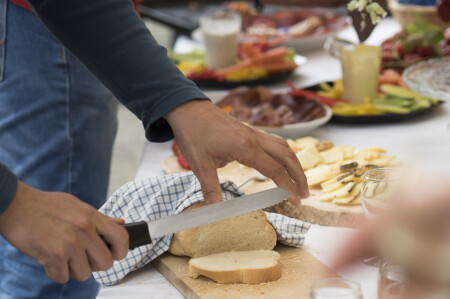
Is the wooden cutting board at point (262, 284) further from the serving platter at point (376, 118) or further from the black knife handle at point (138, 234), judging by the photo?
the serving platter at point (376, 118)

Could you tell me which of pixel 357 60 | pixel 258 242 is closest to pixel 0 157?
pixel 258 242

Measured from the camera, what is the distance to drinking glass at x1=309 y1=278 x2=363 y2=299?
0.60 m

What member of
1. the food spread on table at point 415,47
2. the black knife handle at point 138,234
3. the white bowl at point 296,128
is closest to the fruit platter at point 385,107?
the white bowl at point 296,128

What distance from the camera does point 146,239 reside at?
866 millimetres

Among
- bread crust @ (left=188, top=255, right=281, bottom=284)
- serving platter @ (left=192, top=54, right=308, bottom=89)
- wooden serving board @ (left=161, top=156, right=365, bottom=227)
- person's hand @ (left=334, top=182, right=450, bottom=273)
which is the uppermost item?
person's hand @ (left=334, top=182, right=450, bottom=273)

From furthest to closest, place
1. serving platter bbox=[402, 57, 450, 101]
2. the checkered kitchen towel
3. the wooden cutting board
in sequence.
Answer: serving platter bbox=[402, 57, 450, 101]
the checkered kitchen towel
the wooden cutting board

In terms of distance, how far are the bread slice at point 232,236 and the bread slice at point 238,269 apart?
0.04 meters

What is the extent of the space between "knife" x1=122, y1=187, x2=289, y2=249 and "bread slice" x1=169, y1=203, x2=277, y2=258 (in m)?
0.09

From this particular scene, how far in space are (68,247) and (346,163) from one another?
2.42 feet

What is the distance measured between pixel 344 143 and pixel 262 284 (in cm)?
80

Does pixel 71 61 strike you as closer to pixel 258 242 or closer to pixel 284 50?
pixel 258 242

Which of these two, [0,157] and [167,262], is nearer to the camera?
[167,262]

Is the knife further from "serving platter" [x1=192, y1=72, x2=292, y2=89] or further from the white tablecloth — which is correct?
"serving platter" [x1=192, y1=72, x2=292, y2=89]

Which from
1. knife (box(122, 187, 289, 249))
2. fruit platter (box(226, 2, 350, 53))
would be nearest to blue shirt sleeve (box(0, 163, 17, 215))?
knife (box(122, 187, 289, 249))
